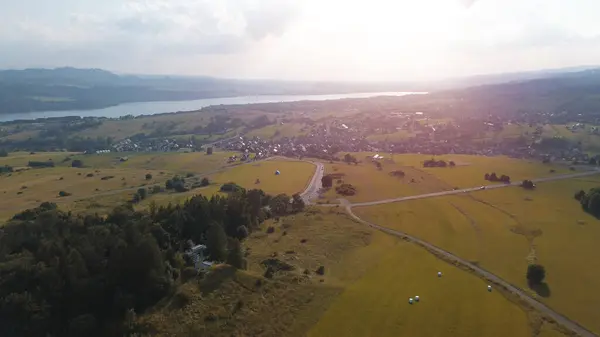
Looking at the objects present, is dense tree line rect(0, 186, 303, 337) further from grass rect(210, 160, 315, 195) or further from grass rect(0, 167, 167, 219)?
grass rect(210, 160, 315, 195)

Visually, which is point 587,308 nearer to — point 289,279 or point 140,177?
point 289,279

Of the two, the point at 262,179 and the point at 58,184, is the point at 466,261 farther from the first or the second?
the point at 58,184

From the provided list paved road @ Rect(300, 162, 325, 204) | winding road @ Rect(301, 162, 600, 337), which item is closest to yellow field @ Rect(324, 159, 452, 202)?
paved road @ Rect(300, 162, 325, 204)

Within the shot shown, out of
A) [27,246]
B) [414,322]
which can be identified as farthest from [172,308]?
[27,246]

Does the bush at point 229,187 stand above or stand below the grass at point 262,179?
above

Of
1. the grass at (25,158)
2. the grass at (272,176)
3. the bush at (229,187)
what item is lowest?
the grass at (272,176)

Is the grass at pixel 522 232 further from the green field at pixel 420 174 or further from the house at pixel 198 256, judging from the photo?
the house at pixel 198 256

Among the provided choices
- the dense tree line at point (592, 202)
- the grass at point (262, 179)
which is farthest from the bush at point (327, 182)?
the dense tree line at point (592, 202)
